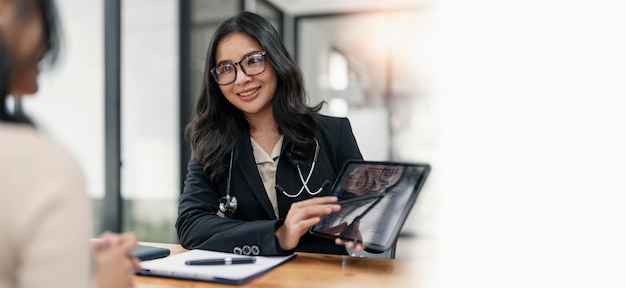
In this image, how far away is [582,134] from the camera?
112 centimetres

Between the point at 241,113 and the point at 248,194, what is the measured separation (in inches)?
12.9

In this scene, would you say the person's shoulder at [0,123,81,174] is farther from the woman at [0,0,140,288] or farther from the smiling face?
the smiling face

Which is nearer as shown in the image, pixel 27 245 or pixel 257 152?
pixel 27 245

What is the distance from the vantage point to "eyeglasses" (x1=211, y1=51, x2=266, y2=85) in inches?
65.4

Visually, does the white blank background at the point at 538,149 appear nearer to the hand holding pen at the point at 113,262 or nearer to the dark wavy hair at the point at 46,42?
the hand holding pen at the point at 113,262

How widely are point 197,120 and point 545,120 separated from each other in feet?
3.70

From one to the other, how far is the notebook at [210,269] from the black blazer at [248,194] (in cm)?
10

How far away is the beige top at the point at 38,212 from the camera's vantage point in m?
0.53

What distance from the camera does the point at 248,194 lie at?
64.5 inches

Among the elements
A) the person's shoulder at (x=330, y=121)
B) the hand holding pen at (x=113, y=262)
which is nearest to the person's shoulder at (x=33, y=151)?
the hand holding pen at (x=113, y=262)

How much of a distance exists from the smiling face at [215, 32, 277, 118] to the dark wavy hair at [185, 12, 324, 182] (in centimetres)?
2

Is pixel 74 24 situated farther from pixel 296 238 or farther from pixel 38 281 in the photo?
pixel 38 281

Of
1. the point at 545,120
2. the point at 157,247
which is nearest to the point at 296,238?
the point at 157,247

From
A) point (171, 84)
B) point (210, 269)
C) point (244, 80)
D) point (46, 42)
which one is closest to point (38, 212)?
point (46, 42)
